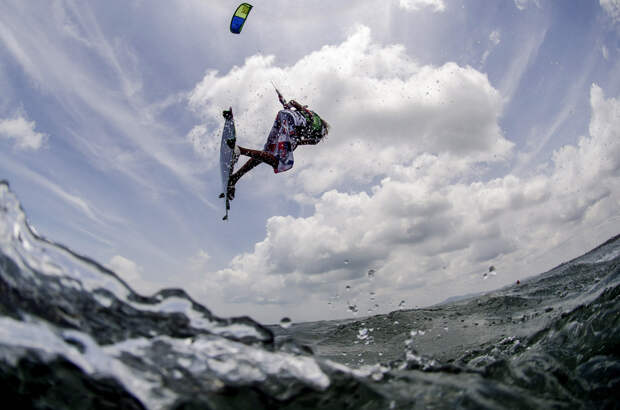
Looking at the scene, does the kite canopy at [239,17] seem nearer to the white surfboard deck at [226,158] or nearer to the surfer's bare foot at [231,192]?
the white surfboard deck at [226,158]

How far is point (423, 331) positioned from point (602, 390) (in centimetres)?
644

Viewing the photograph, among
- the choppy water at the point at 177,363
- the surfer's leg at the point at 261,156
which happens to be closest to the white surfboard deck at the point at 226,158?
the surfer's leg at the point at 261,156

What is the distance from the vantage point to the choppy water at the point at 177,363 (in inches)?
124

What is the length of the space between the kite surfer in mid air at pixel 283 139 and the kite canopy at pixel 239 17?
174 cm

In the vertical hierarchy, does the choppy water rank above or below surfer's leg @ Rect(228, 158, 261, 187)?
below

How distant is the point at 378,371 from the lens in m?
4.13

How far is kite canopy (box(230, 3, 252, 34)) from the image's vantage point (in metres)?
8.31

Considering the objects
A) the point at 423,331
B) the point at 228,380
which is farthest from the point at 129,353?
the point at 423,331

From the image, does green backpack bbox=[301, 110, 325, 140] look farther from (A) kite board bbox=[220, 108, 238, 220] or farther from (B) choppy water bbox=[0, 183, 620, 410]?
(B) choppy water bbox=[0, 183, 620, 410]

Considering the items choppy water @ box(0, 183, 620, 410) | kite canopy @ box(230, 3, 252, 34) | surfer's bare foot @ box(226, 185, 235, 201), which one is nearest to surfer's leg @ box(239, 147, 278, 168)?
surfer's bare foot @ box(226, 185, 235, 201)

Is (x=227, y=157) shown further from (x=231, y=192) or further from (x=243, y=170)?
(x=231, y=192)

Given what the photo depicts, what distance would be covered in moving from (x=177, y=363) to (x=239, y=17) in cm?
753

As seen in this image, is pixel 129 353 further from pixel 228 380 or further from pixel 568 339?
pixel 568 339

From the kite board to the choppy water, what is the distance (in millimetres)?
4894
